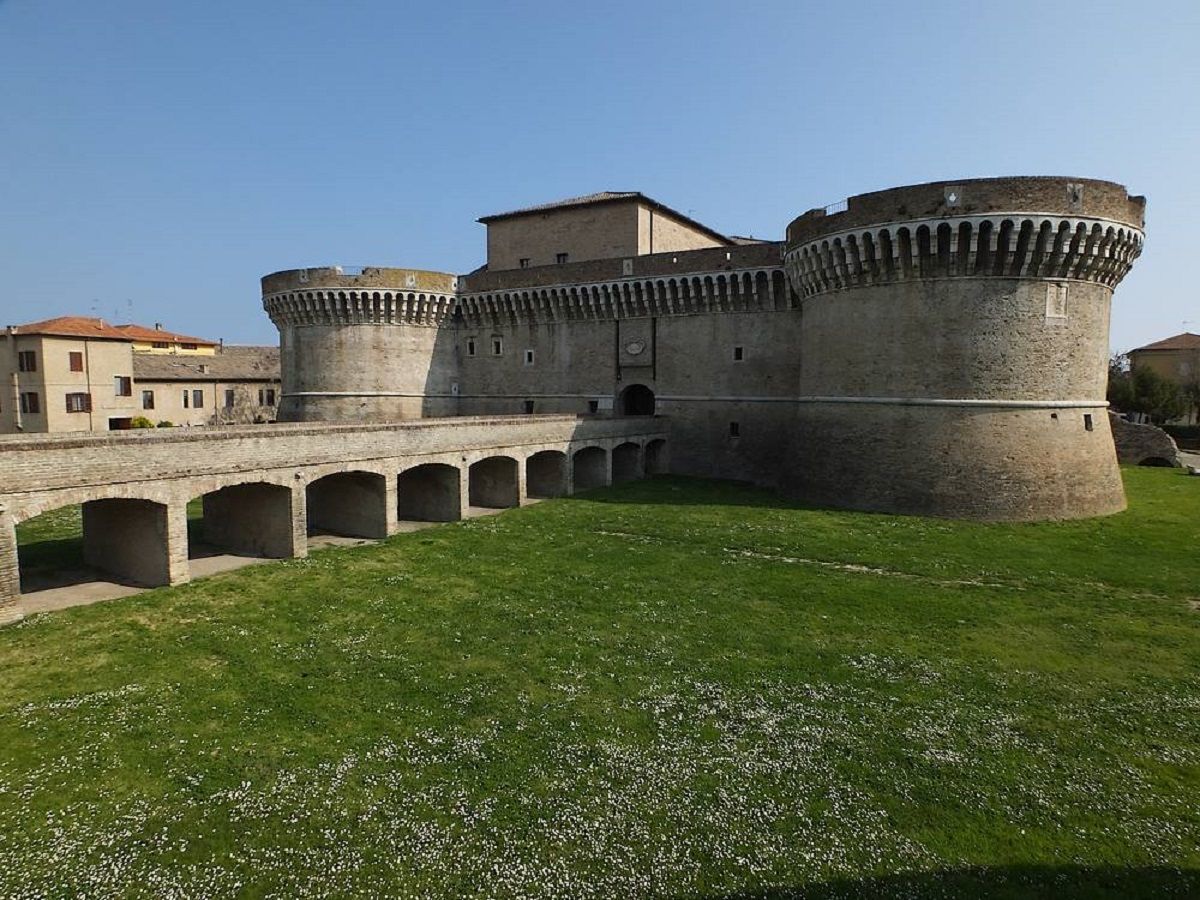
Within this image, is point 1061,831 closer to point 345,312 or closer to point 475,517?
point 475,517

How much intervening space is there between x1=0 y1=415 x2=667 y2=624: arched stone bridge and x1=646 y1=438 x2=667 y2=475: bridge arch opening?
629 cm

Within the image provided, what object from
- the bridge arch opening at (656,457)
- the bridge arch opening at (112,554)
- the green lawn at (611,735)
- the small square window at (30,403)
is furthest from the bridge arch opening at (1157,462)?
the small square window at (30,403)

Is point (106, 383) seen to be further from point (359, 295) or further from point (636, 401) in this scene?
point (636, 401)

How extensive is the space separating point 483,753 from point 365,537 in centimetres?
1373

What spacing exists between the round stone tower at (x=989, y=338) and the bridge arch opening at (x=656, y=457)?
37.7 ft

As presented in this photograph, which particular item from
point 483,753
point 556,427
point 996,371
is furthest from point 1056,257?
point 483,753

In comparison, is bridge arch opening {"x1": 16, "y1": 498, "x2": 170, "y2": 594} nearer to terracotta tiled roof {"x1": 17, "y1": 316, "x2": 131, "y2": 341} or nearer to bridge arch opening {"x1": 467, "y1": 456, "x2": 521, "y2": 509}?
bridge arch opening {"x1": 467, "y1": 456, "x2": 521, "y2": 509}

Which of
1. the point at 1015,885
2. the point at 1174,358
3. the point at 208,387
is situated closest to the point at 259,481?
the point at 1015,885

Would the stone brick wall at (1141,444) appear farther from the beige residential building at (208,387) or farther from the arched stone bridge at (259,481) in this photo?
the beige residential building at (208,387)

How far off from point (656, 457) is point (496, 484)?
1084cm

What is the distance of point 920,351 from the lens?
80.0 feet

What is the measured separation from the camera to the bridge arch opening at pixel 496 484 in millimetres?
26312

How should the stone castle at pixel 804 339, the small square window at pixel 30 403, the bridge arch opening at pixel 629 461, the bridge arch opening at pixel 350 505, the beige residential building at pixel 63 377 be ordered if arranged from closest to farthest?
the bridge arch opening at pixel 350 505 → the stone castle at pixel 804 339 → the bridge arch opening at pixel 629 461 → the beige residential building at pixel 63 377 → the small square window at pixel 30 403

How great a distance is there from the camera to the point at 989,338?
23.5 metres
